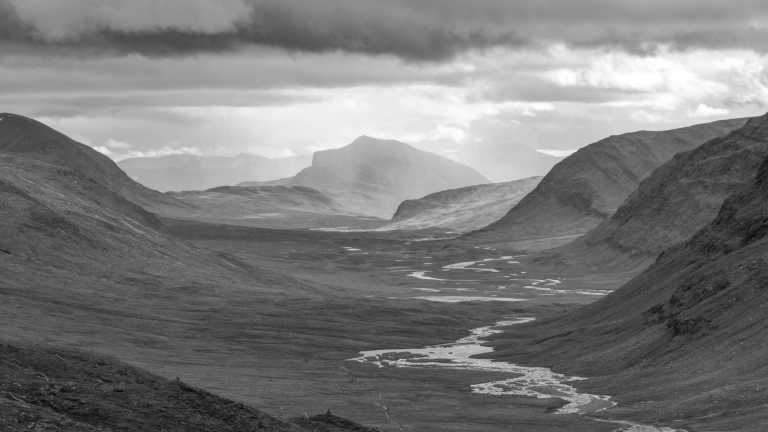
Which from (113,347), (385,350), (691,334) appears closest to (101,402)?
(691,334)

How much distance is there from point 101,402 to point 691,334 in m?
82.4

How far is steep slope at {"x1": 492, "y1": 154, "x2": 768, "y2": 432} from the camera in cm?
9400

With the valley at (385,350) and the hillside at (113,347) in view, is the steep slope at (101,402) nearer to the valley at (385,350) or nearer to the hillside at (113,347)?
the hillside at (113,347)

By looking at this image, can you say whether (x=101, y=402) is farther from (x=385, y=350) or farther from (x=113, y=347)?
(x=385, y=350)

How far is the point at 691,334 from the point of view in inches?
4951

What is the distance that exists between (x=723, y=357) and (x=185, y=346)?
220 feet

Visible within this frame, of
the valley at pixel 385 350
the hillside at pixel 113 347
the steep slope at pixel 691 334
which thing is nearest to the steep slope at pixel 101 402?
the hillside at pixel 113 347

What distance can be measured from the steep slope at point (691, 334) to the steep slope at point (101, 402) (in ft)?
Answer: 116

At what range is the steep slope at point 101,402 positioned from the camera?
5094 cm

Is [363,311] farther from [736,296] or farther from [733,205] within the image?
[736,296]

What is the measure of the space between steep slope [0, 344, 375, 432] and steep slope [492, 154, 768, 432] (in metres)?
35.3

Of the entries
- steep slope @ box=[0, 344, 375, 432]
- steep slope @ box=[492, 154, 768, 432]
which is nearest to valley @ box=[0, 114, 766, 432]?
steep slope @ box=[0, 344, 375, 432]

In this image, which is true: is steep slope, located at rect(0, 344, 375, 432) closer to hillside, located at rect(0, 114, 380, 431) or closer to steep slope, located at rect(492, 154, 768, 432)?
hillside, located at rect(0, 114, 380, 431)

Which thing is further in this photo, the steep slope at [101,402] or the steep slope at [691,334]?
the steep slope at [691,334]
